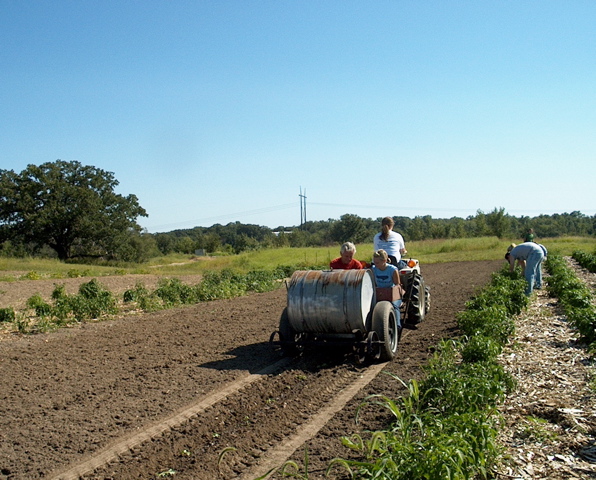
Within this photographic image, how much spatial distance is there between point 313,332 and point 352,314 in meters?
0.72

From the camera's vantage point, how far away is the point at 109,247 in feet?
179

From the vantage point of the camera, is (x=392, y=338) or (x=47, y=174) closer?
(x=392, y=338)

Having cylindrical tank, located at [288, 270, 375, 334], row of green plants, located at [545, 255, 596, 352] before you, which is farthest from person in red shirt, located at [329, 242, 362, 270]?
row of green plants, located at [545, 255, 596, 352]

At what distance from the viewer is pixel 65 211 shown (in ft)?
169

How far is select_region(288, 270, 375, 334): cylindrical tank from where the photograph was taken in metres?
7.40

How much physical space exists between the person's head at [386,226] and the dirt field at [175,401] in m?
1.87

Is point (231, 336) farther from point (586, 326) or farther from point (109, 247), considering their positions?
point (109, 247)

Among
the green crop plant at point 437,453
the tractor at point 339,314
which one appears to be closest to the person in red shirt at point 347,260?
the tractor at point 339,314

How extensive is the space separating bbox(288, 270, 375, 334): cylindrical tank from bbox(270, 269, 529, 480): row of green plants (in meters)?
1.30

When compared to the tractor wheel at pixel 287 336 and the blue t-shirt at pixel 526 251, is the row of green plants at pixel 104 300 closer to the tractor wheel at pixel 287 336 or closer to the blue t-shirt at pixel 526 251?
the tractor wheel at pixel 287 336

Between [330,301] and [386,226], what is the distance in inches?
103

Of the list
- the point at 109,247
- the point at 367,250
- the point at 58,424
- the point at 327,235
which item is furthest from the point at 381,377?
the point at 327,235

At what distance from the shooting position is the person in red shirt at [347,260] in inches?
326

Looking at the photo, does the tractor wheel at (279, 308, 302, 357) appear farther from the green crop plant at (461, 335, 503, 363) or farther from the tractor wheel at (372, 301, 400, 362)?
the green crop plant at (461, 335, 503, 363)
